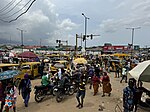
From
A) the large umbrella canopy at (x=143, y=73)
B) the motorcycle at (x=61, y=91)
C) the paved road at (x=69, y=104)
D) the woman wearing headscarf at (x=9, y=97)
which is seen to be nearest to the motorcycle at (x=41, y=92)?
the paved road at (x=69, y=104)

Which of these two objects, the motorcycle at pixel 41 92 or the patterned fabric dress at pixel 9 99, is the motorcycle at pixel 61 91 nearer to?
the motorcycle at pixel 41 92

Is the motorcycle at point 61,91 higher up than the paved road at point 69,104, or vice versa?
the motorcycle at point 61,91

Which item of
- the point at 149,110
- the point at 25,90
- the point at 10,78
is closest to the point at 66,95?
the point at 25,90

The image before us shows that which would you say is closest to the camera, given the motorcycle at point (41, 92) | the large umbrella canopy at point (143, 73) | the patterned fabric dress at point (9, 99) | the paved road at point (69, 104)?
the large umbrella canopy at point (143, 73)

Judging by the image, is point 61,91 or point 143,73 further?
point 61,91

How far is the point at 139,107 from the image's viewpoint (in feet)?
29.0

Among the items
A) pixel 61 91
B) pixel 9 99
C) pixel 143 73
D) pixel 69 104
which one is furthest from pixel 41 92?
pixel 143 73

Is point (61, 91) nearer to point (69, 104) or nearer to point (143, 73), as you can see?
point (69, 104)

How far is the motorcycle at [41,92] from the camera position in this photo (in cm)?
1028

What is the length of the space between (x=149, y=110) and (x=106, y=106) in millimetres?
1992

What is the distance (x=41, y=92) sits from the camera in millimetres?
10500

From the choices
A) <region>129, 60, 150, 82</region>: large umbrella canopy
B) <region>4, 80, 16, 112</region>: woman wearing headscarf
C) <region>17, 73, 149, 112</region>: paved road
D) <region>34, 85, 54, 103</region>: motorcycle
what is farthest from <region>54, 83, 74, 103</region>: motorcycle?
<region>129, 60, 150, 82</region>: large umbrella canopy

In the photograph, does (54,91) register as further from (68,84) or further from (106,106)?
(106,106)

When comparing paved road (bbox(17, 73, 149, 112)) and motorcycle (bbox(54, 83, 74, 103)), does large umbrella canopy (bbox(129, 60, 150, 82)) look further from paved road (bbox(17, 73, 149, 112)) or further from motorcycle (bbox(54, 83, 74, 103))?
motorcycle (bbox(54, 83, 74, 103))
